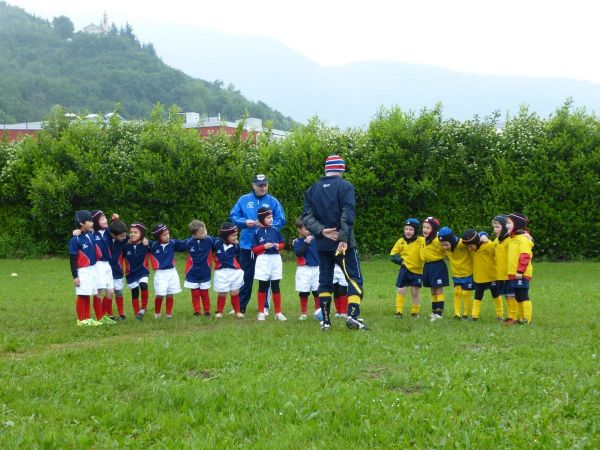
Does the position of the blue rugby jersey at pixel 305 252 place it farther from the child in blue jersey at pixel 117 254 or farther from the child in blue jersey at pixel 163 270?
the child in blue jersey at pixel 117 254

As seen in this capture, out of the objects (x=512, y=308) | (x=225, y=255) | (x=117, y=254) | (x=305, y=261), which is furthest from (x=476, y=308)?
(x=117, y=254)

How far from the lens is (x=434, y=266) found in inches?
416

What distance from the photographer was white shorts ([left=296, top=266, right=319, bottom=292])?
11070 mm

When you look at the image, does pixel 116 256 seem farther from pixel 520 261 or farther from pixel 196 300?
pixel 520 261

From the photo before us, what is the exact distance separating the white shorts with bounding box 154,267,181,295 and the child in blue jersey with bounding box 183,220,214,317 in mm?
349

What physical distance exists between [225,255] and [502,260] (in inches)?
186

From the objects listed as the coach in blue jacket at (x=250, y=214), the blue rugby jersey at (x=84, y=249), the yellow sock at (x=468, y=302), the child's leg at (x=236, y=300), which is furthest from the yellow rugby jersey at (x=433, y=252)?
the blue rugby jersey at (x=84, y=249)

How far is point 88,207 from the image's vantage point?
80.9 ft

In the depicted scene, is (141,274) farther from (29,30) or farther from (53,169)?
(29,30)

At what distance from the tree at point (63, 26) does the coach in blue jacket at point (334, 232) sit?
168458 mm

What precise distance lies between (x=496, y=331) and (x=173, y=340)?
4.30 m

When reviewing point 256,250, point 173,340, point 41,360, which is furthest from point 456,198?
point 41,360


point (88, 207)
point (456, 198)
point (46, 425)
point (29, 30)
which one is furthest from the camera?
point (29, 30)

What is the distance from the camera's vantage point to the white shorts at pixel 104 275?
34.2 ft
